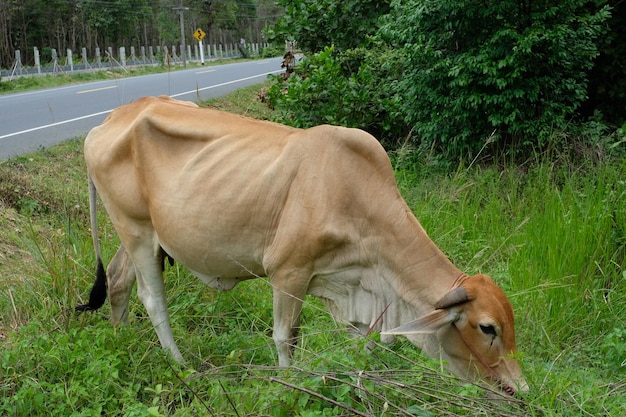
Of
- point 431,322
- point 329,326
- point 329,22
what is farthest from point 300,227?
point 329,22

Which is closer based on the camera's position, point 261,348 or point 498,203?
point 261,348

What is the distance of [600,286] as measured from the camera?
4723 mm

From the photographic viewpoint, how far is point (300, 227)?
3.62 m

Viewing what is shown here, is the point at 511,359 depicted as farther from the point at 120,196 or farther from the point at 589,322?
the point at 120,196

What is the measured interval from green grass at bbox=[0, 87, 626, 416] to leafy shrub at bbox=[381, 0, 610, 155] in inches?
17.4

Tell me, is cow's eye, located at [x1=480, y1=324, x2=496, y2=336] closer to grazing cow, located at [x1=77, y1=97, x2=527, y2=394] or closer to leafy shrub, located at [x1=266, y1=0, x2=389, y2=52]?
grazing cow, located at [x1=77, y1=97, x2=527, y2=394]

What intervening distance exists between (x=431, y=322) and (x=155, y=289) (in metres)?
1.83

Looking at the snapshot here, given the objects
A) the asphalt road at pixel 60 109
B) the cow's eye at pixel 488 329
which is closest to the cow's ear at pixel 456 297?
the cow's eye at pixel 488 329

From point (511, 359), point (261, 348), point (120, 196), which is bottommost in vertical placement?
point (261, 348)

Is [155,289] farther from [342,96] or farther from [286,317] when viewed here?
[342,96]

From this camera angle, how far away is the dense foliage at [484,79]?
6426 mm

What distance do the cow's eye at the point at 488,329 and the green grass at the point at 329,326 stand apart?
29cm

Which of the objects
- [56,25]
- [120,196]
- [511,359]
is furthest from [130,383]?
[56,25]

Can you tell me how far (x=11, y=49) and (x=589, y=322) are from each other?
33293mm
